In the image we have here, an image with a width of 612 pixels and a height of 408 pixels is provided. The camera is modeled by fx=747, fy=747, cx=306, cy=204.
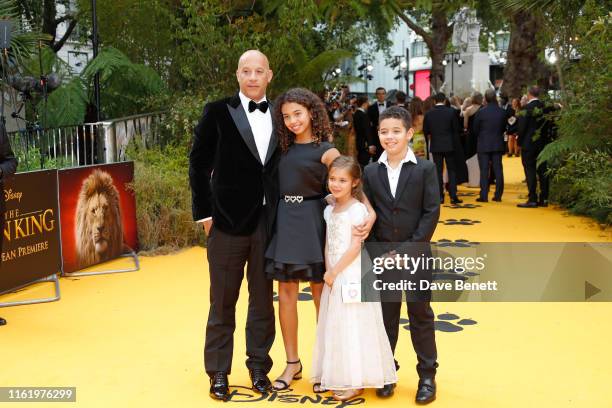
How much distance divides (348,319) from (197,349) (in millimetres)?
1467

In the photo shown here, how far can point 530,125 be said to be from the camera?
11.4 m

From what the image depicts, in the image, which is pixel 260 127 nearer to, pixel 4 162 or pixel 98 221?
pixel 4 162

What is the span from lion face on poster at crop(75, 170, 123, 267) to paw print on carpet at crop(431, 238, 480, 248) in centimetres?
345

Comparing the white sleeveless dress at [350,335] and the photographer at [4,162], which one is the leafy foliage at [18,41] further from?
the white sleeveless dress at [350,335]

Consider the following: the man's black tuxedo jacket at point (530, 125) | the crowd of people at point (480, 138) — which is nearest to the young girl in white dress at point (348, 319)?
the crowd of people at point (480, 138)

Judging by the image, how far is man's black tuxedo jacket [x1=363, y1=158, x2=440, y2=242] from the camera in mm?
3822

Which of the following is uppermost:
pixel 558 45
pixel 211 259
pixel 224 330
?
pixel 558 45

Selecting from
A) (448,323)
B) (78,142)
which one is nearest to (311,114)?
(448,323)

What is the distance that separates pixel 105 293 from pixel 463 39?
1983 centimetres

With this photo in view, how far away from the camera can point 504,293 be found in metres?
6.39

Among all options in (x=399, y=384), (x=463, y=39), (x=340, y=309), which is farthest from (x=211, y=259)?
(x=463, y=39)

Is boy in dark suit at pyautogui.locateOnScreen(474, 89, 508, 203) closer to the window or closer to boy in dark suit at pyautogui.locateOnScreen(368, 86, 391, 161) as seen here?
boy in dark suit at pyautogui.locateOnScreen(368, 86, 391, 161)

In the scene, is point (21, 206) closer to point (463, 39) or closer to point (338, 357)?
point (338, 357)

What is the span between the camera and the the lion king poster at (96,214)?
23.5ft
